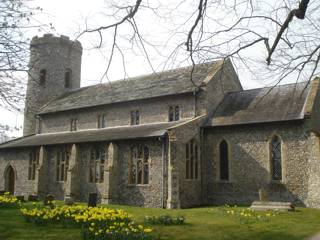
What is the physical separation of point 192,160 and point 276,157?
490cm

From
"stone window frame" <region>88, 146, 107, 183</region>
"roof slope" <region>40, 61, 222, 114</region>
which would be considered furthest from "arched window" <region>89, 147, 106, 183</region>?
"roof slope" <region>40, 61, 222, 114</region>

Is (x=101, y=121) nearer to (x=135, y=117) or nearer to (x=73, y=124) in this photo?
(x=73, y=124)

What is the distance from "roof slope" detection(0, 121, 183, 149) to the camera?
22.9 meters

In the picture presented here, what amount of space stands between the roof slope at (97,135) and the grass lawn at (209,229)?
8432 millimetres

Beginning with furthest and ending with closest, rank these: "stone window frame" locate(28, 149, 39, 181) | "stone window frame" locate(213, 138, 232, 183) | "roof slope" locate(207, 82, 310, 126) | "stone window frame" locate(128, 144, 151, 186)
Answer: "stone window frame" locate(28, 149, 39, 181), "stone window frame" locate(128, 144, 151, 186), "stone window frame" locate(213, 138, 232, 183), "roof slope" locate(207, 82, 310, 126)

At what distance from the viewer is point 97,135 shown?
85.4 feet

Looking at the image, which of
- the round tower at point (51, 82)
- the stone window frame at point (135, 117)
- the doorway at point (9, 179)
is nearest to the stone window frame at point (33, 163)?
the doorway at point (9, 179)

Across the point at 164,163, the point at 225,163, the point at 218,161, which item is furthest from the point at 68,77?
the point at 225,163

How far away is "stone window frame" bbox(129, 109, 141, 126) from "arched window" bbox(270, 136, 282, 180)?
31.4ft

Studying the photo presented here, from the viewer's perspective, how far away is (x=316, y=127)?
22.0 meters

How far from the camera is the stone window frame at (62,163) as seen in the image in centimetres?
2680

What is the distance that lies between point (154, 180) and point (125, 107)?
737 cm

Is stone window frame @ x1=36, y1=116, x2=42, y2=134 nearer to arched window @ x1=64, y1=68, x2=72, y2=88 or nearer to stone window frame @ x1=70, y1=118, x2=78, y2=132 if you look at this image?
stone window frame @ x1=70, y1=118, x2=78, y2=132

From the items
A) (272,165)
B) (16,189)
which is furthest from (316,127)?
(16,189)
